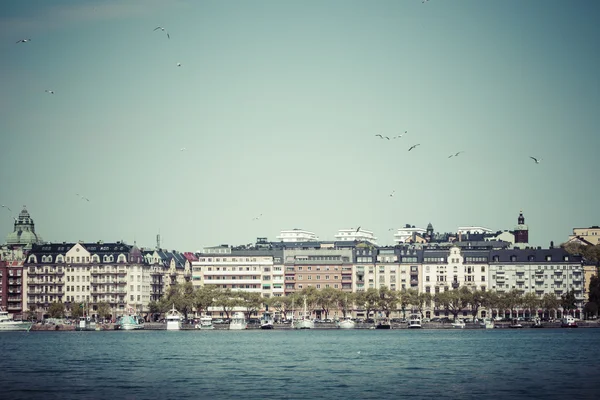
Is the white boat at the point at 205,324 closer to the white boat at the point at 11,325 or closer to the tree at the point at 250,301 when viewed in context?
the tree at the point at 250,301

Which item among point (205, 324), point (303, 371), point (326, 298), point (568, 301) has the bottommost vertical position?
point (205, 324)

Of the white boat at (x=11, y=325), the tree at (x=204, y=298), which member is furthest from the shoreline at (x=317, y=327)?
the tree at (x=204, y=298)

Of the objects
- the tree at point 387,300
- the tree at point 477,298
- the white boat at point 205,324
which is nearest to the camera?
the white boat at point 205,324

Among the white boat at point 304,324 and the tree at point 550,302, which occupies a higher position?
the tree at point 550,302

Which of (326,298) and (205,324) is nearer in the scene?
(205,324)

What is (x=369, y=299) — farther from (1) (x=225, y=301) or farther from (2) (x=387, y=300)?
(1) (x=225, y=301)

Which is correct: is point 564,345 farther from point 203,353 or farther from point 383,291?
point 383,291

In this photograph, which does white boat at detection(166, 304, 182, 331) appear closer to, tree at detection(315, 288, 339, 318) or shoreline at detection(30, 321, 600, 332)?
shoreline at detection(30, 321, 600, 332)

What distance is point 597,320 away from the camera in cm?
18975

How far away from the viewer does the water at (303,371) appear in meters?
65.1

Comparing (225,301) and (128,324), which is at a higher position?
(225,301)

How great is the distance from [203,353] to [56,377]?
30681 mm

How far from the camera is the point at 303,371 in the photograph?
7994cm

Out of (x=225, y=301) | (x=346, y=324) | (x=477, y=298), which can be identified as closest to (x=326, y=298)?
(x=346, y=324)
